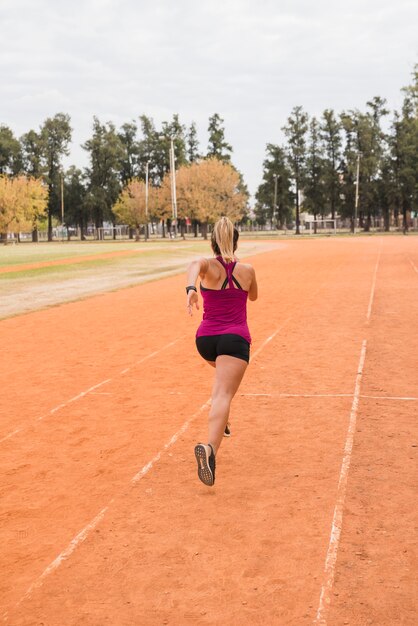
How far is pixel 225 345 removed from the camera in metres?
5.41

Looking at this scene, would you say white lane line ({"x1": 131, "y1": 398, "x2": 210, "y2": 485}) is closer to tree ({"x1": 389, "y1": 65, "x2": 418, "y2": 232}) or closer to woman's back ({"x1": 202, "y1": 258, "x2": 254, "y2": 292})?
woman's back ({"x1": 202, "y1": 258, "x2": 254, "y2": 292})

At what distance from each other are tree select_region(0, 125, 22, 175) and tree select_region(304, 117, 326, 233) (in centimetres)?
4670

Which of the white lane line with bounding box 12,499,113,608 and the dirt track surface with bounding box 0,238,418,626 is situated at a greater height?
the dirt track surface with bounding box 0,238,418,626

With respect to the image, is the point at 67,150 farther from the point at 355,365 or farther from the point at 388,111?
the point at 355,365

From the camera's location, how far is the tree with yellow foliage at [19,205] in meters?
82.4

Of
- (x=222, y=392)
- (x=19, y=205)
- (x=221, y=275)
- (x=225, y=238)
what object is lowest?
(x=222, y=392)

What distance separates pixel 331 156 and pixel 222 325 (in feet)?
354

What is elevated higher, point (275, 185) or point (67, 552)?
point (275, 185)

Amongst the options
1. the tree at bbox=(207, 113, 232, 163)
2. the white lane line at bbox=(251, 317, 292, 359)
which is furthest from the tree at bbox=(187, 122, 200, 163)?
the white lane line at bbox=(251, 317, 292, 359)

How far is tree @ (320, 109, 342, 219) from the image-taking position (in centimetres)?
10681

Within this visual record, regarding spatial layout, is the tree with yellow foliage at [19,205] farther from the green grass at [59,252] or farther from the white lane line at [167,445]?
the white lane line at [167,445]

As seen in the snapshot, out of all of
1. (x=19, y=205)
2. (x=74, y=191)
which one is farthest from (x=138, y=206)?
(x=74, y=191)

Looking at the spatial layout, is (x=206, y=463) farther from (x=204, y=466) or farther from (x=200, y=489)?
(x=200, y=489)

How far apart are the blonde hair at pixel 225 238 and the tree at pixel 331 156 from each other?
104153 mm
